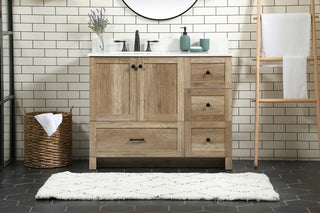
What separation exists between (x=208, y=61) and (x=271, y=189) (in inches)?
51.4

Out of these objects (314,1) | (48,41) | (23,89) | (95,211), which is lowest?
(95,211)

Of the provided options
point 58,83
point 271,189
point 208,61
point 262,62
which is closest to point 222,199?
point 271,189

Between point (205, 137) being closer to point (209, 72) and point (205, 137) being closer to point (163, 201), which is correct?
point (209, 72)

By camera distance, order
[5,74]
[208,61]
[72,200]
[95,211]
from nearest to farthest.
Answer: [95,211], [72,200], [208,61], [5,74]

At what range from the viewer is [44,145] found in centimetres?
472

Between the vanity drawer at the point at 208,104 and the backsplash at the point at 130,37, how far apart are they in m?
0.57

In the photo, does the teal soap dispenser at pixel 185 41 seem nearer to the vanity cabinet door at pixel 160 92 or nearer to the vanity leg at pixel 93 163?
the vanity cabinet door at pixel 160 92

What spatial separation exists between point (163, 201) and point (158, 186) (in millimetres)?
333

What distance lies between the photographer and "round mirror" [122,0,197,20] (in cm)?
509

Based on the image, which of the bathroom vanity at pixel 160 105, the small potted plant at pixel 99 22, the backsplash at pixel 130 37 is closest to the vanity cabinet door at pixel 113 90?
the bathroom vanity at pixel 160 105

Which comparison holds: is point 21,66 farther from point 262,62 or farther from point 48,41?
point 262,62

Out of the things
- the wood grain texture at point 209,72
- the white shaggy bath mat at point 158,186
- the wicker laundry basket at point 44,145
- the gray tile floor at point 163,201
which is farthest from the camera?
the wicker laundry basket at point 44,145

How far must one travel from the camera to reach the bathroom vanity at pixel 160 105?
4.60 metres

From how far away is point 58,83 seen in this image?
5164 millimetres
